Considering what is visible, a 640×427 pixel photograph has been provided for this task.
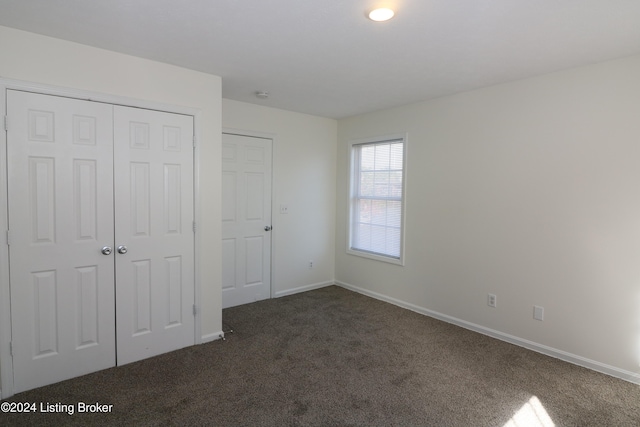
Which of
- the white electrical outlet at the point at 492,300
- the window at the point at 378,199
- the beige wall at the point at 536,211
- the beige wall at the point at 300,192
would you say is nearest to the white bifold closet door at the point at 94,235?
the beige wall at the point at 300,192

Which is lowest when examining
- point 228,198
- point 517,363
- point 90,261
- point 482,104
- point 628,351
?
point 517,363

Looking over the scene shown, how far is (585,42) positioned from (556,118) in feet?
2.36

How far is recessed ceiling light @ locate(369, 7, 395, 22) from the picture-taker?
1.94 meters

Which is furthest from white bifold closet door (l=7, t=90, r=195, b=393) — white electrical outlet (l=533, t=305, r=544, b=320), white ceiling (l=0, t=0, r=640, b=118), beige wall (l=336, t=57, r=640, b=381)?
white electrical outlet (l=533, t=305, r=544, b=320)

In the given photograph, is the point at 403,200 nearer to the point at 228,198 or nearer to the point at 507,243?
the point at 507,243

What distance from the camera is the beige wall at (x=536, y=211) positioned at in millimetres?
2641

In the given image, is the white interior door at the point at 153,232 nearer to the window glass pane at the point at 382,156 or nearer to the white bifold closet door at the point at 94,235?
the white bifold closet door at the point at 94,235

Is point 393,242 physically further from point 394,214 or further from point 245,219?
point 245,219

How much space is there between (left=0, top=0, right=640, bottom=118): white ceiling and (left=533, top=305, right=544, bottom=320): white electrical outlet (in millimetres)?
2023

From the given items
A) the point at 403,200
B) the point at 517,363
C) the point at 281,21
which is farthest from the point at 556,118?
the point at 281,21

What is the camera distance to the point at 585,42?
2.34m

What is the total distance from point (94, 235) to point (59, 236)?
0.69 ft

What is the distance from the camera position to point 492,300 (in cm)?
340

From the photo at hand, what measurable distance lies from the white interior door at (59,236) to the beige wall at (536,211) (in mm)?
3085
